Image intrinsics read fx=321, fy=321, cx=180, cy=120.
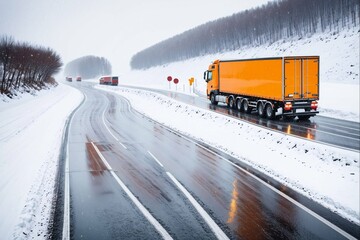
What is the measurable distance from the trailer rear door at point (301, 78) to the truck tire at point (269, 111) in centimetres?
167

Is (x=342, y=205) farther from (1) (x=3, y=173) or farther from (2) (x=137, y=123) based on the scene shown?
(2) (x=137, y=123)

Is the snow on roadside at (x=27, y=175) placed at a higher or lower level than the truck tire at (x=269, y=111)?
lower

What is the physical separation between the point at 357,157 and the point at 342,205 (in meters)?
4.05

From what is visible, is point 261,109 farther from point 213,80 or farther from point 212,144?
point 213,80

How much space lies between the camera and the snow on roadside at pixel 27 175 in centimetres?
762

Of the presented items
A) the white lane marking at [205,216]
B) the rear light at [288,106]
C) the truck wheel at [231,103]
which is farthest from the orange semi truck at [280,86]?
the white lane marking at [205,216]

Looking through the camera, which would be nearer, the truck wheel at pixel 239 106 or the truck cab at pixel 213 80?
the truck wheel at pixel 239 106

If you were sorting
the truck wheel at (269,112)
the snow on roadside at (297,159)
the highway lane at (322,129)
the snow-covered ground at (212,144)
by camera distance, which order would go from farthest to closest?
the truck wheel at (269,112)
the highway lane at (322,129)
the snow on roadside at (297,159)
the snow-covered ground at (212,144)

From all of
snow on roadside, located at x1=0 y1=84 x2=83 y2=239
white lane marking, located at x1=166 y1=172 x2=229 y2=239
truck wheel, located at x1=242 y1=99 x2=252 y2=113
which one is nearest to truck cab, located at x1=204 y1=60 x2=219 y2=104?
truck wheel, located at x1=242 y1=99 x2=252 y2=113

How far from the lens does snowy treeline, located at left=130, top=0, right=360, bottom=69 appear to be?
7869 centimetres

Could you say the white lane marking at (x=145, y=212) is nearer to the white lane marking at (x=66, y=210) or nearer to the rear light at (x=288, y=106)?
the white lane marking at (x=66, y=210)

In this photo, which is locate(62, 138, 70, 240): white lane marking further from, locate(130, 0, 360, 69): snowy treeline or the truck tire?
locate(130, 0, 360, 69): snowy treeline

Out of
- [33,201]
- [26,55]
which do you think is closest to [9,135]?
[33,201]

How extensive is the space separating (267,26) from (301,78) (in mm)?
90058
